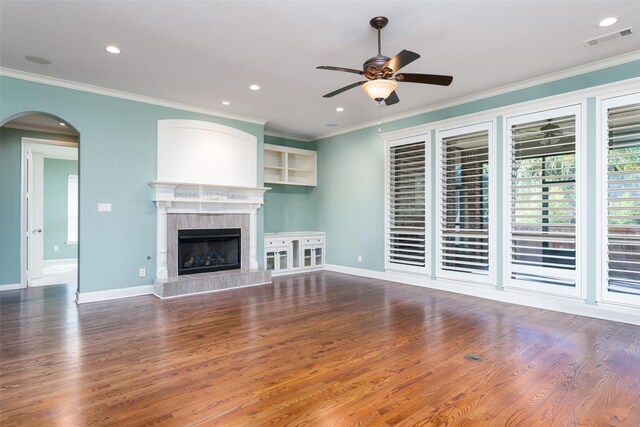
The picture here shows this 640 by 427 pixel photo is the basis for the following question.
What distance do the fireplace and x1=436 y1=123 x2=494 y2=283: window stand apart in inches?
142

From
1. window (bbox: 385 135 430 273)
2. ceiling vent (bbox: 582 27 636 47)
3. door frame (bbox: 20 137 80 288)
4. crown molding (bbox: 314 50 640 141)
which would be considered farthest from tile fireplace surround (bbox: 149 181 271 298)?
ceiling vent (bbox: 582 27 636 47)

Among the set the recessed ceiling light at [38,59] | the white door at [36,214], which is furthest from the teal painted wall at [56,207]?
the recessed ceiling light at [38,59]

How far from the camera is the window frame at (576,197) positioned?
4191 millimetres

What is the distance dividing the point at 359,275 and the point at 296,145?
3.37 meters

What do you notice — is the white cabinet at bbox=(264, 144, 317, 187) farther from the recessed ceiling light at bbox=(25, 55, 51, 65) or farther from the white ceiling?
the recessed ceiling light at bbox=(25, 55, 51, 65)

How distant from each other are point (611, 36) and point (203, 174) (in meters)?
5.61

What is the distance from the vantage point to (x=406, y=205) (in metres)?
6.16

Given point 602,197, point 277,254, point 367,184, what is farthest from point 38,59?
point 602,197

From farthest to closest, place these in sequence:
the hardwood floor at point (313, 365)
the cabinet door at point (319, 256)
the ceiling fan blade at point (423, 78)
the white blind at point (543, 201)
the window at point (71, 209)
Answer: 1. the window at point (71, 209)
2. the cabinet door at point (319, 256)
3. the white blind at point (543, 201)
4. the ceiling fan blade at point (423, 78)
5. the hardwood floor at point (313, 365)

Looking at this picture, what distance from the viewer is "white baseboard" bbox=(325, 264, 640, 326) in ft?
13.0

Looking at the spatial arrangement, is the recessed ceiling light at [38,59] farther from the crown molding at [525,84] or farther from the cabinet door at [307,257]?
the cabinet door at [307,257]

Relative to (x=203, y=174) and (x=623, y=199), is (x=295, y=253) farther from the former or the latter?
(x=623, y=199)

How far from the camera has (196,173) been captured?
5812 millimetres

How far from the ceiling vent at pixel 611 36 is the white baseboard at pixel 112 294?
21.3ft
